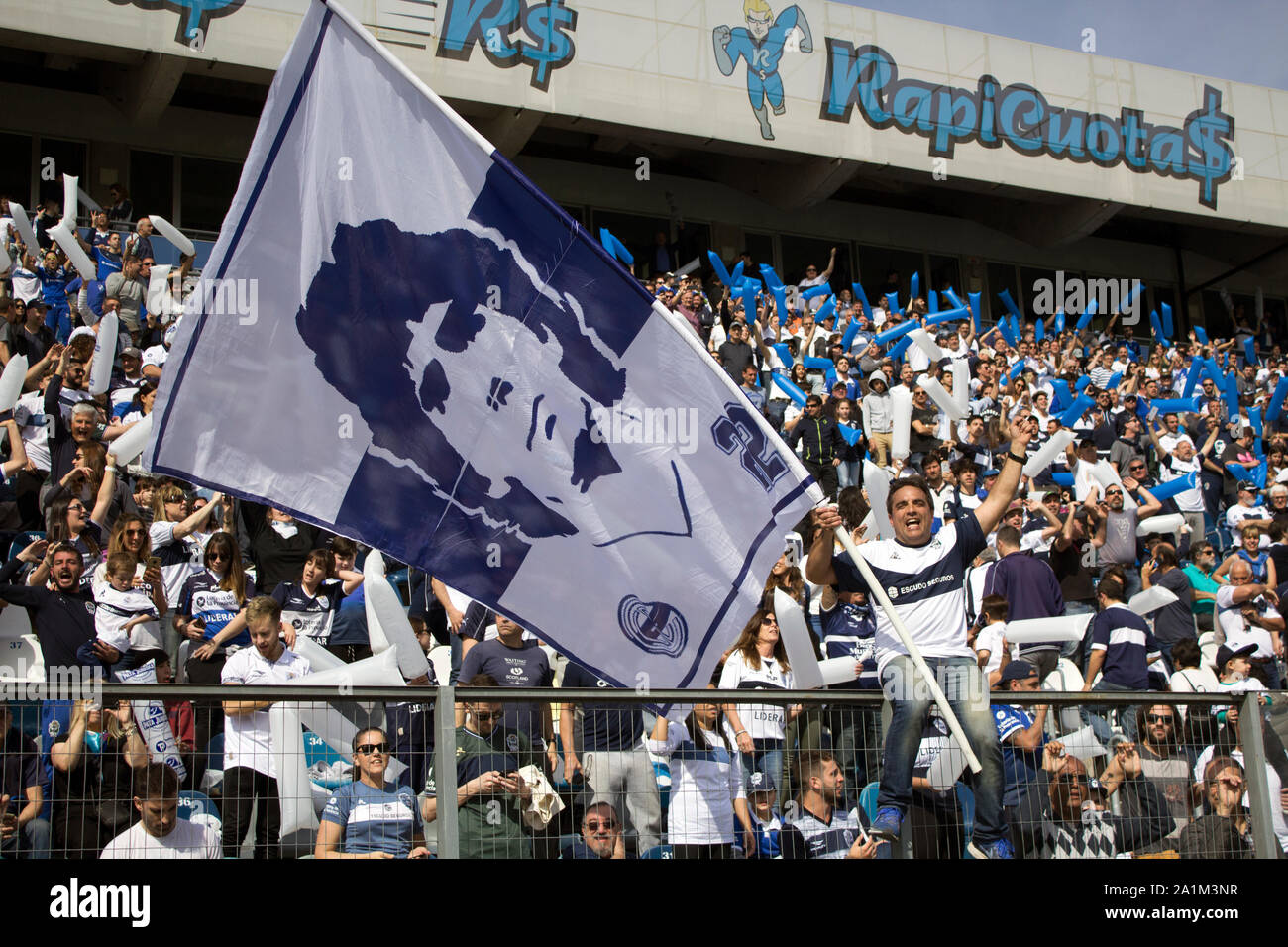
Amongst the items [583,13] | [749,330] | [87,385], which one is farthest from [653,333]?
[583,13]

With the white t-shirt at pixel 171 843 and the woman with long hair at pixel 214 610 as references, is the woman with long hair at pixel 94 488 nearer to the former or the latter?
the woman with long hair at pixel 214 610

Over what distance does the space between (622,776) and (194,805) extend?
4.74 feet

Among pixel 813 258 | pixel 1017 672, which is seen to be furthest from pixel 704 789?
pixel 813 258

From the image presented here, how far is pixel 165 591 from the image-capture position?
884cm

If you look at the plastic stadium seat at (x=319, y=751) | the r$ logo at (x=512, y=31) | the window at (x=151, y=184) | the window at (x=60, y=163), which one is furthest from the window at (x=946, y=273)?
the plastic stadium seat at (x=319, y=751)

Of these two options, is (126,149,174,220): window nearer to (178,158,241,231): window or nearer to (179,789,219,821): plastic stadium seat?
(178,158,241,231): window

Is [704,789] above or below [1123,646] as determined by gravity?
below

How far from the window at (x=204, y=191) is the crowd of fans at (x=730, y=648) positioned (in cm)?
382

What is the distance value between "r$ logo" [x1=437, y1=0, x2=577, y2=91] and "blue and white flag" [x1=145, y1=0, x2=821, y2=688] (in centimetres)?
1614

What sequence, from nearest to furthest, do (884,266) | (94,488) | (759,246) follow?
(94,488) < (759,246) < (884,266)

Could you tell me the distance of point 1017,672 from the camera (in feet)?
26.3

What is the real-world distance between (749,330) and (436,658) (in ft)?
28.0

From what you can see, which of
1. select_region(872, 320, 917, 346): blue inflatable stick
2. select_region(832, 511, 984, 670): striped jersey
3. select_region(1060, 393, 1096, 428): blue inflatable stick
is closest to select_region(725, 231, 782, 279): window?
select_region(872, 320, 917, 346): blue inflatable stick

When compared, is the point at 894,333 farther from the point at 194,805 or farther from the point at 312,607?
the point at 194,805
